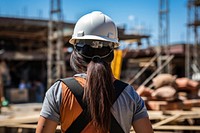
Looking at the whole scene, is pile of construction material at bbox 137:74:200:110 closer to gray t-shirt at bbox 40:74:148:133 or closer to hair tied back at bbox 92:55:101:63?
gray t-shirt at bbox 40:74:148:133

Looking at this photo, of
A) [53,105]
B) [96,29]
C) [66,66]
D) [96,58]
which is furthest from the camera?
[66,66]

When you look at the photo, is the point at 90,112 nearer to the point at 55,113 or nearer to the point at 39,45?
the point at 55,113

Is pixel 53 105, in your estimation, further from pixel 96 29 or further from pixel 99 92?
pixel 96 29

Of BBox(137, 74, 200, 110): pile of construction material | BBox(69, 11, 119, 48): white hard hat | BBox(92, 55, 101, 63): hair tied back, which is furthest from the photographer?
BBox(137, 74, 200, 110): pile of construction material

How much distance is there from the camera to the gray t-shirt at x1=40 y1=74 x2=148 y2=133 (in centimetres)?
192

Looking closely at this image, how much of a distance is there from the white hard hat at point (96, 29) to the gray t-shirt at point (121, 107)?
29cm

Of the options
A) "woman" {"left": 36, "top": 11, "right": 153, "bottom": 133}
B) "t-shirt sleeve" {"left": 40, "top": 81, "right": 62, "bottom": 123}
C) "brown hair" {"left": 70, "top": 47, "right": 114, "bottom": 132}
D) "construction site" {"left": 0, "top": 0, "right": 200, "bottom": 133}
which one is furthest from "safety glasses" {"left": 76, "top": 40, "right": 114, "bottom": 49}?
"construction site" {"left": 0, "top": 0, "right": 200, "bottom": 133}

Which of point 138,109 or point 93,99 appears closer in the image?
point 93,99

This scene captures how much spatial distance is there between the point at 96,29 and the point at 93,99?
0.50 meters

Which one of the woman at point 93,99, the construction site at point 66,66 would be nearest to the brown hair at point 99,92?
the woman at point 93,99

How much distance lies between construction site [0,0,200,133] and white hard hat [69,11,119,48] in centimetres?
451

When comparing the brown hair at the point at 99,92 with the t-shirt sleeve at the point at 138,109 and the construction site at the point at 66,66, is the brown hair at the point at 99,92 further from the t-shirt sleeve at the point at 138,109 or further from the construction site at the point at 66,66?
the construction site at the point at 66,66

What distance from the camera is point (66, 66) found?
25.3m

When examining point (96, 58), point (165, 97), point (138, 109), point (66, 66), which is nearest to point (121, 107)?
point (138, 109)
